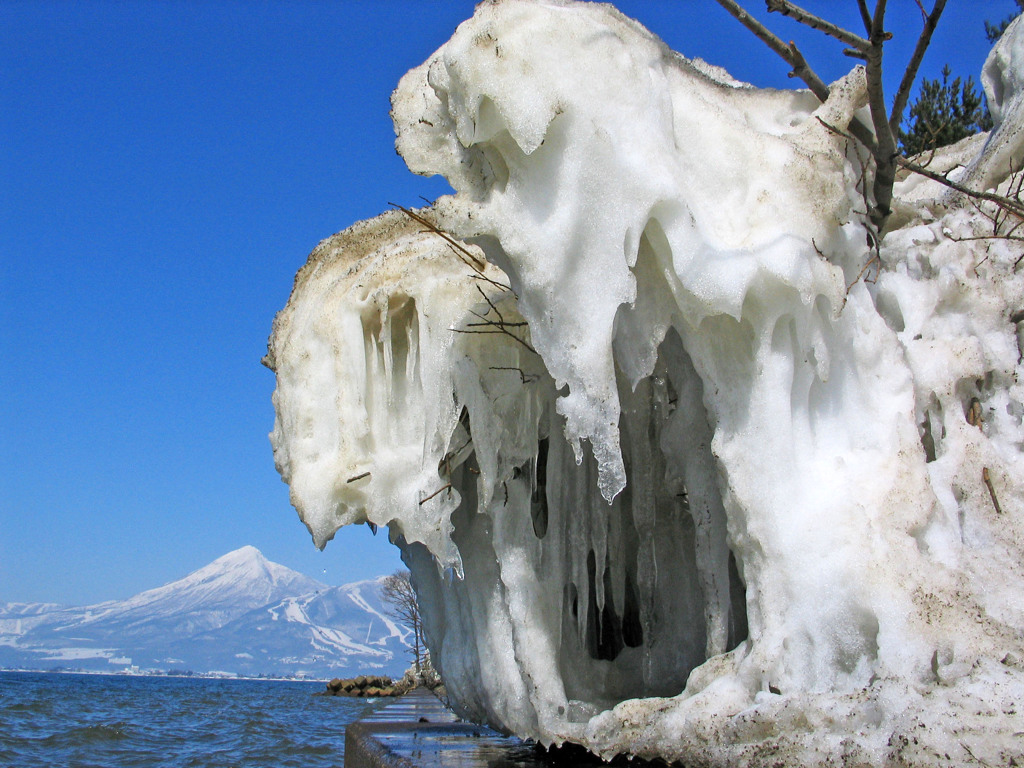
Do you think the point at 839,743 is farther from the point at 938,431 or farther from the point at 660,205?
the point at 660,205

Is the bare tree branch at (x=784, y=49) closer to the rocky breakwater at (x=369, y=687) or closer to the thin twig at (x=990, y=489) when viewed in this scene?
the thin twig at (x=990, y=489)

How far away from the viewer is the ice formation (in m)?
3.20

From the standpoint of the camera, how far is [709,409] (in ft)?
12.7

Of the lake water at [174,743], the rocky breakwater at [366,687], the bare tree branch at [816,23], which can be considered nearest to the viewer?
the bare tree branch at [816,23]

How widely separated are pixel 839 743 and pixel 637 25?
3.44 m

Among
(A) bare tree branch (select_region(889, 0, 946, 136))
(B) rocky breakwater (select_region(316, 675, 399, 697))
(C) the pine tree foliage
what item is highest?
(C) the pine tree foliage

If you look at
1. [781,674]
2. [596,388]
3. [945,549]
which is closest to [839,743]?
[781,674]

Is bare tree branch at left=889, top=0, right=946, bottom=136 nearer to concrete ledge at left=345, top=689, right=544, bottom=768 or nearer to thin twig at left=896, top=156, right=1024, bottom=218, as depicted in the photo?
thin twig at left=896, top=156, right=1024, bottom=218

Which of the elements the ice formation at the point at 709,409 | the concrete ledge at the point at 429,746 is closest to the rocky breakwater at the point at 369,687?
the concrete ledge at the point at 429,746

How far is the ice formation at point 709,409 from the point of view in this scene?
3.20 meters

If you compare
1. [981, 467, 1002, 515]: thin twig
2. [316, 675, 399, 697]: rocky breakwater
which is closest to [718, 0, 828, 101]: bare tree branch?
[981, 467, 1002, 515]: thin twig

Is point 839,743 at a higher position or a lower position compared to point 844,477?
lower

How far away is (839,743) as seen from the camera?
9.21ft

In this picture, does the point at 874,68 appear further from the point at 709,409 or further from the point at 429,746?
the point at 429,746
